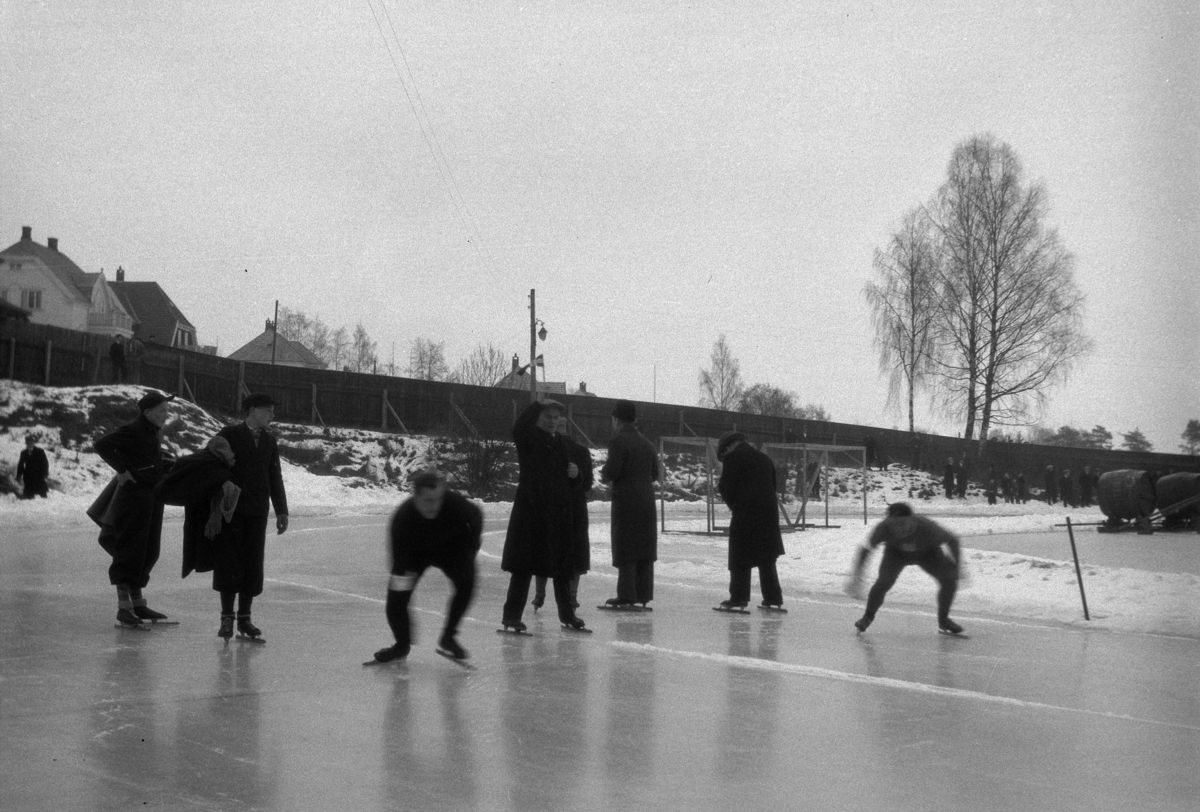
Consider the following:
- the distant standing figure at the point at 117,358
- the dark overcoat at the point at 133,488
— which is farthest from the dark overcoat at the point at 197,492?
the distant standing figure at the point at 117,358

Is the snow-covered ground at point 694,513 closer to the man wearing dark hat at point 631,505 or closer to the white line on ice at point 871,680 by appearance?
the man wearing dark hat at point 631,505

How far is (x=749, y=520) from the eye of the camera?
10.9m

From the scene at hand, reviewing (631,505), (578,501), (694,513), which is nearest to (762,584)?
(631,505)

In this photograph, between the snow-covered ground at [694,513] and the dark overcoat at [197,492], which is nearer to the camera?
the dark overcoat at [197,492]

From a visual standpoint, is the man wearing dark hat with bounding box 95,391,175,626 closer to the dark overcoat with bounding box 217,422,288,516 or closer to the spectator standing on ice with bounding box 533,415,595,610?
the dark overcoat with bounding box 217,422,288,516

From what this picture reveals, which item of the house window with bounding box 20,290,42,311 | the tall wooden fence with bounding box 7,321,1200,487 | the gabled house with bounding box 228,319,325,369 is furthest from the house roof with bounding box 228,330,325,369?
the tall wooden fence with bounding box 7,321,1200,487

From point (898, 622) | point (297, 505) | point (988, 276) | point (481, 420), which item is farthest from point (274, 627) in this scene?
point (988, 276)

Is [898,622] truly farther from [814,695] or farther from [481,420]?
[481,420]

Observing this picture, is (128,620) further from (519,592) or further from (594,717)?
(594,717)

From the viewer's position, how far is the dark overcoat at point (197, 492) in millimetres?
8094

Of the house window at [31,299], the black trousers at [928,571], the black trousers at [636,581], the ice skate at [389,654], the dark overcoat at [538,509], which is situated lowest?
the ice skate at [389,654]

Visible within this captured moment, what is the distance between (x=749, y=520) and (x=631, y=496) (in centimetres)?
109

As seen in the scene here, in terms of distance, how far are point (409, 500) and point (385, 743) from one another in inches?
90.3

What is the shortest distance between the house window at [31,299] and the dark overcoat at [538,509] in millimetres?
46687
